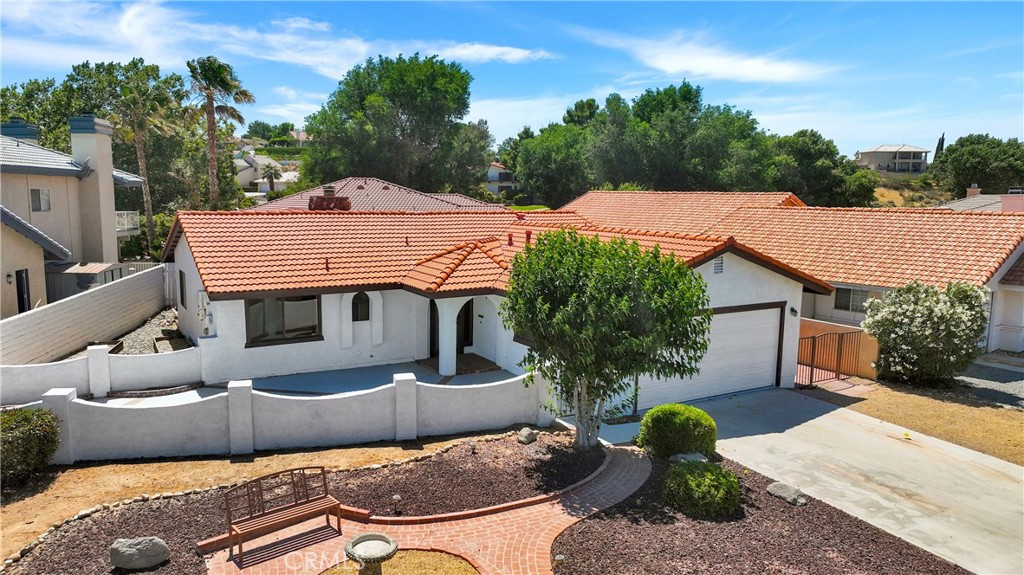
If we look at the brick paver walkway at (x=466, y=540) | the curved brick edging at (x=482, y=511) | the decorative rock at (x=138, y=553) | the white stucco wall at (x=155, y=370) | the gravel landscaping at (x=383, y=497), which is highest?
the white stucco wall at (x=155, y=370)

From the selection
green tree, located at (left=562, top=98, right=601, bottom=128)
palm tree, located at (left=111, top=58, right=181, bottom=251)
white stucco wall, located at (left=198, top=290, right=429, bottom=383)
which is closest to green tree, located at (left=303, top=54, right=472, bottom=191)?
palm tree, located at (left=111, top=58, right=181, bottom=251)

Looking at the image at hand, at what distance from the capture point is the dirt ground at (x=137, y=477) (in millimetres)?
9500

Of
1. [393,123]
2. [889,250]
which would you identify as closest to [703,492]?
[889,250]

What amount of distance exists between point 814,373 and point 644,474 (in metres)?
10.2

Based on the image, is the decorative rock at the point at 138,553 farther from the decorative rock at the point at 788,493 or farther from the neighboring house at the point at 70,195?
the neighboring house at the point at 70,195

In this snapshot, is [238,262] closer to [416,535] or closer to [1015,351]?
[416,535]

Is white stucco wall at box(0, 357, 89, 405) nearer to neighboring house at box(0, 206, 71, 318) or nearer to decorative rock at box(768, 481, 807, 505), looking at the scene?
neighboring house at box(0, 206, 71, 318)

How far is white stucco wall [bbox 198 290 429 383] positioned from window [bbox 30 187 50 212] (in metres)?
16.7

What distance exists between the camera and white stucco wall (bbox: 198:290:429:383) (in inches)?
643

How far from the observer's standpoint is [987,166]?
71000 millimetres

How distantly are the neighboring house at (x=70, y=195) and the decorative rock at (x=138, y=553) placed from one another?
21.2 m

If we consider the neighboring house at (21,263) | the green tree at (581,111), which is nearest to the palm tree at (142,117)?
the neighboring house at (21,263)

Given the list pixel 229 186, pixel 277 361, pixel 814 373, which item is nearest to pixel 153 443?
pixel 277 361

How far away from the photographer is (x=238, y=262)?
1711cm
